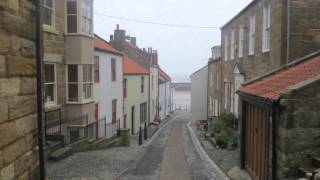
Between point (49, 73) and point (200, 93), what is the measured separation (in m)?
32.7

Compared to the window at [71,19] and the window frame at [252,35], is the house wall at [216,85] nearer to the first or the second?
the window frame at [252,35]

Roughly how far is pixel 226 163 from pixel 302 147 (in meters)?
7.93

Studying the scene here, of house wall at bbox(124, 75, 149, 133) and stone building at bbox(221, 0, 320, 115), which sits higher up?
stone building at bbox(221, 0, 320, 115)

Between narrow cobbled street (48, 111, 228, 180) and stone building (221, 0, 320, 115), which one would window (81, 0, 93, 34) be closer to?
narrow cobbled street (48, 111, 228, 180)

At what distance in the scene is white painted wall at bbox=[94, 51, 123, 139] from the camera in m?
26.7

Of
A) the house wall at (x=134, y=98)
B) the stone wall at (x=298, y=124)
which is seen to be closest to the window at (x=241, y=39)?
the house wall at (x=134, y=98)

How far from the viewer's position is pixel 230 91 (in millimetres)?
29938

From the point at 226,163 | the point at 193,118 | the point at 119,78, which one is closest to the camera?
the point at 226,163

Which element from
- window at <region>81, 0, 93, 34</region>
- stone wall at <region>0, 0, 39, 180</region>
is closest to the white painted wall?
window at <region>81, 0, 93, 34</region>

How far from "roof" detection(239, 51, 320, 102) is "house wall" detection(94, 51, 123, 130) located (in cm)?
1319

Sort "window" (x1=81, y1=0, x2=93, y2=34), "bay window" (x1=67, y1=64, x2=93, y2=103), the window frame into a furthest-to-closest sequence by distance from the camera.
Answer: the window frame → "window" (x1=81, y1=0, x2=93, y2=34) → "bay window" (x1=67, y1=64, x2=93, y2=103)

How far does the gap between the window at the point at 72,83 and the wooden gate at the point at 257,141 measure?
→ 8966 millimetres

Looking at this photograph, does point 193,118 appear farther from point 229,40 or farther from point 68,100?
point 68,100

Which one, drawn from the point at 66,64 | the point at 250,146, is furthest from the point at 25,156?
the point at 66,64
